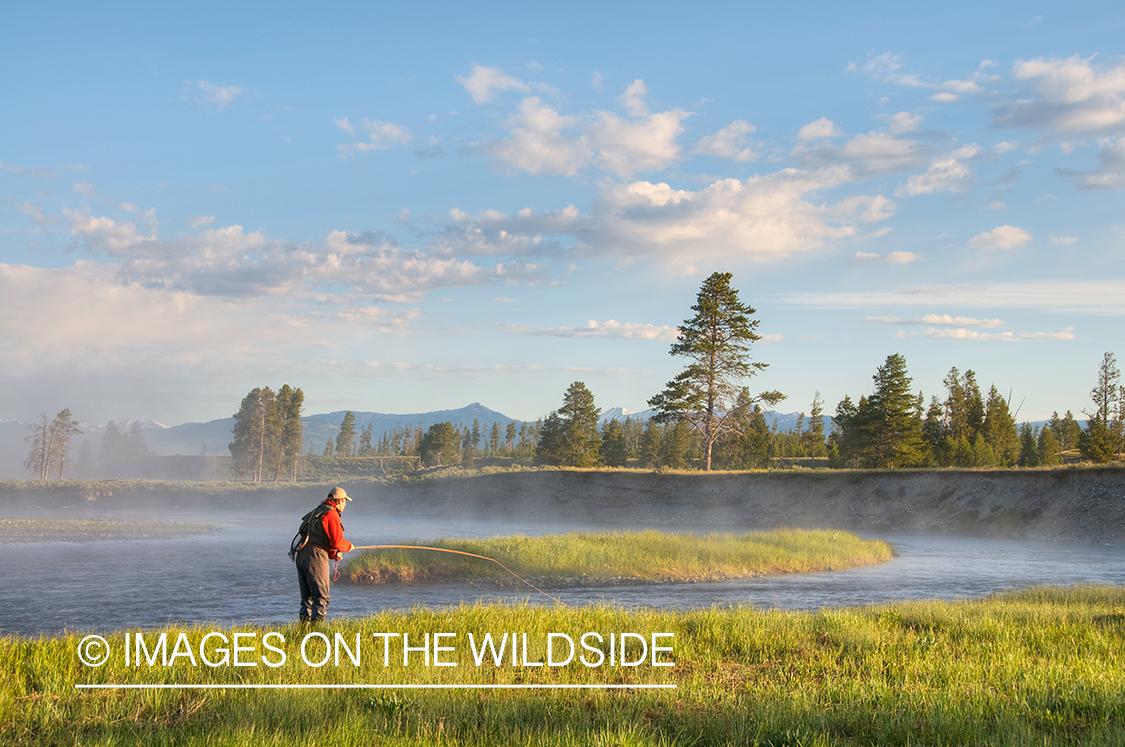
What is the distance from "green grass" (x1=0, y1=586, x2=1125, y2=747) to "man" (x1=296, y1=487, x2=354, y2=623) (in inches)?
20.1

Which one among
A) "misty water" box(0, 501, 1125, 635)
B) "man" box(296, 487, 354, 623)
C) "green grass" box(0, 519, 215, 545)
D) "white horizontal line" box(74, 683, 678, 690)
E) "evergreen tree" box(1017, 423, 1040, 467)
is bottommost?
"green grass" box(0, 519, 215, 545)

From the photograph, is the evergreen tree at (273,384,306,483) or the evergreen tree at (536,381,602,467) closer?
the evergreen tree at (536,381,602,467)

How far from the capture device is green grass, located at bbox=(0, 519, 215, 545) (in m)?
33.4

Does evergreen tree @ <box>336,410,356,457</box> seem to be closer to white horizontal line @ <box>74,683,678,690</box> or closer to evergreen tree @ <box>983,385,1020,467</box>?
evergreen tree @ <box>983,385,1020,467</box>

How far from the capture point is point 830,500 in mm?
47594

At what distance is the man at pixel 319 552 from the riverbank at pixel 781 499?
40362 millimetres

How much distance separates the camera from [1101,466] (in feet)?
131

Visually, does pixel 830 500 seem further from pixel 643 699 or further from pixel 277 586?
pixel 643 699

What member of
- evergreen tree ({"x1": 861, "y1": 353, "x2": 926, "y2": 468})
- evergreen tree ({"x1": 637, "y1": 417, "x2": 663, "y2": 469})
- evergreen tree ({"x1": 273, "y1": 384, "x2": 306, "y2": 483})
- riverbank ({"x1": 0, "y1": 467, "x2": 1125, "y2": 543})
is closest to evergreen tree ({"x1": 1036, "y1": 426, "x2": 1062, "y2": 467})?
evergreen tree ({"x1": 861, "y1": 353, "x2": 926, "y2": 468})

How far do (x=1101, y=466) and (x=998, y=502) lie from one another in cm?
562

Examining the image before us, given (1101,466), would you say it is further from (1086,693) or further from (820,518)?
(1086,693)

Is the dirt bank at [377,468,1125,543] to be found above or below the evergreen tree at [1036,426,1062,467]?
below

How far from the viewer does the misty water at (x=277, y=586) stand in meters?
15.8

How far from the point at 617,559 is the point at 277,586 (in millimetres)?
11036
